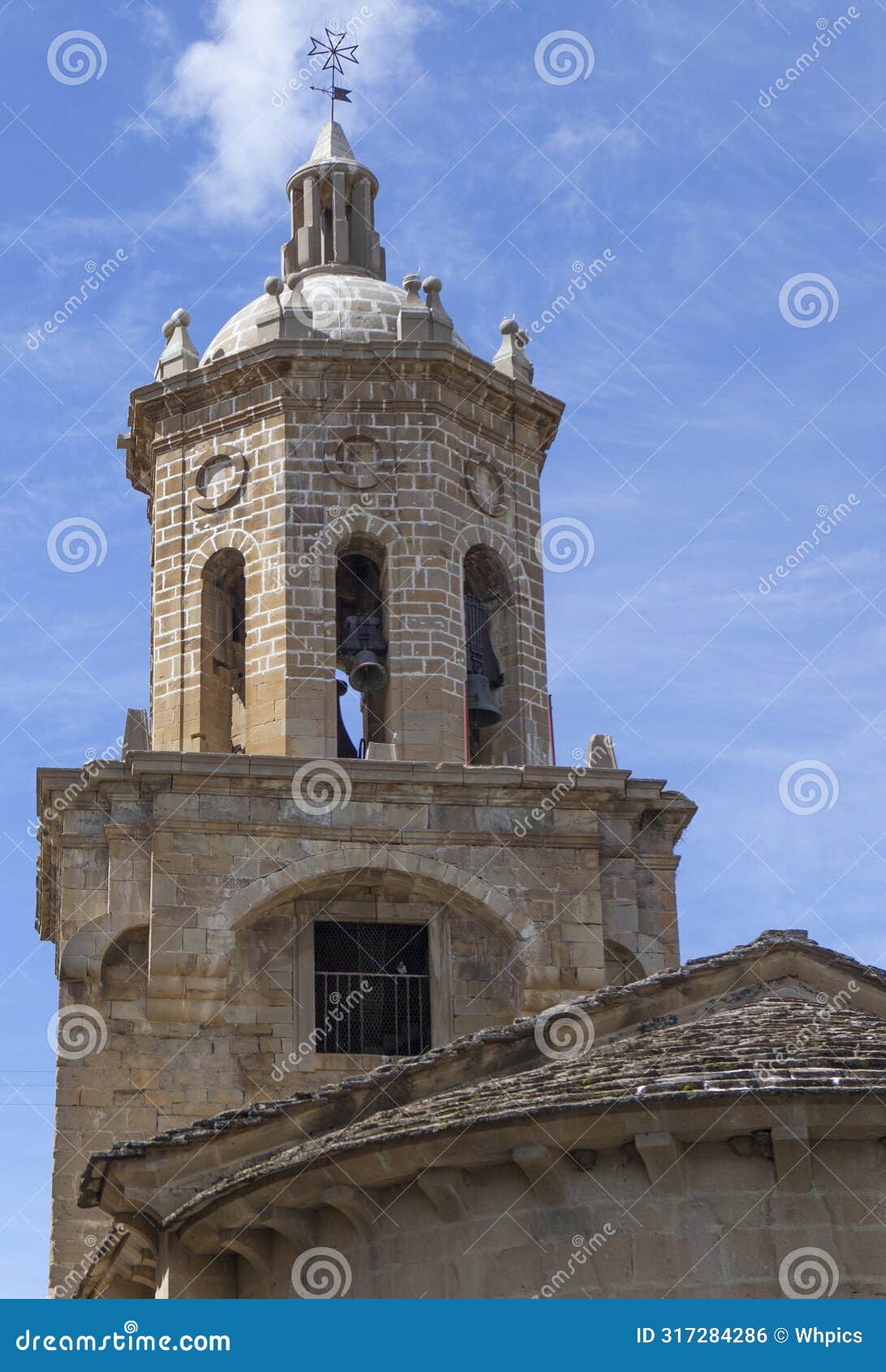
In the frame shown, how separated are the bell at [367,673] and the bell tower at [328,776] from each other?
0.08 ft

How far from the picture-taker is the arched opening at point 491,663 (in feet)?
75.7

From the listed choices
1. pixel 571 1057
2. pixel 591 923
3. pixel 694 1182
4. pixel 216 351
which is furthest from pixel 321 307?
pixel 694 1182

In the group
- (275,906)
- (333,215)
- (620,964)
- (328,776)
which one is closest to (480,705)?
(328,776)

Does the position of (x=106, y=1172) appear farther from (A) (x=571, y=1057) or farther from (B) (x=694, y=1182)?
(B) (x=694, y=1182)

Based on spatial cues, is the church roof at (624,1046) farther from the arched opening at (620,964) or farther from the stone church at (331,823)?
the arched opening at (620,964)

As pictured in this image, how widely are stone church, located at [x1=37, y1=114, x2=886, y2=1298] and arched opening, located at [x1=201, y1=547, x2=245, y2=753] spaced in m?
0.04

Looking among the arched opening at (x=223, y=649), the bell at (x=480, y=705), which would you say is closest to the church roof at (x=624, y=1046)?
the arched opening at (x=223, y=649)

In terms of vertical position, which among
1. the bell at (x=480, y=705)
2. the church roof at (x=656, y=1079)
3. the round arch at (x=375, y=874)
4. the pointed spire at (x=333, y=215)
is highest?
the pointed spire at (x=333, y=215)

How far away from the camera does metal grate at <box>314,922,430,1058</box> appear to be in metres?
21.5

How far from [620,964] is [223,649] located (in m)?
5.05

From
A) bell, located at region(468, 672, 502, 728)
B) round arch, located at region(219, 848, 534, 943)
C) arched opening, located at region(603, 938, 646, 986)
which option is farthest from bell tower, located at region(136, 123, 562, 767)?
arched opening, located at region(603, 938, 646, 986)

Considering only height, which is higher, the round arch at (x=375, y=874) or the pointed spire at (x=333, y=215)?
the pointed spire at (x=333, y=215)

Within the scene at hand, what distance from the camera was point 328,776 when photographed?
21828 millimetres

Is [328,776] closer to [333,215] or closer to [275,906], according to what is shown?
[275,906]
